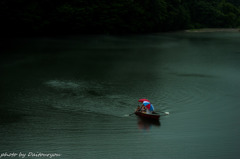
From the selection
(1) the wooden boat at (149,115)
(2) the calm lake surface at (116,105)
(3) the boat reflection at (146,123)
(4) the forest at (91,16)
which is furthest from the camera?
(4) the forest at (91,16)

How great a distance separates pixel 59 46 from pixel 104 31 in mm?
23014

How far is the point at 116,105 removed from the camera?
22.8 m

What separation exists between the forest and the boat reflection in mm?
48969

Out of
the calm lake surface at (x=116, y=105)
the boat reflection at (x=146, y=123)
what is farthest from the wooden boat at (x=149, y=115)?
the calm lake surface at (x=116, y=105)

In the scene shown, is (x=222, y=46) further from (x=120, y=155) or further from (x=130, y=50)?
(x=120, y=155)

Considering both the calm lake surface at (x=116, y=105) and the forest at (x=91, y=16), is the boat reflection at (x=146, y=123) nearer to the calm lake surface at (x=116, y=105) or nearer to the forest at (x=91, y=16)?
the calm lake surface at (x=116, y=105)

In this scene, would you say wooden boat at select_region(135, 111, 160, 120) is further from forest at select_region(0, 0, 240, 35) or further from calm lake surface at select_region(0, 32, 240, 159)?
forest at select_region(0, 0, 240, 35)

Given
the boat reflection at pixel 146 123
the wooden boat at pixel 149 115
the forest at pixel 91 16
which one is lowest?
the boat reflection at pixel 146 123

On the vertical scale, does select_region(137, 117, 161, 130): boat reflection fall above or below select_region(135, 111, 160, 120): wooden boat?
below

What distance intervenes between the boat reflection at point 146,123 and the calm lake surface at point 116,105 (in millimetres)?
127

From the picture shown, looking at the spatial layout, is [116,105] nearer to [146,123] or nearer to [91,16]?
[146,123]

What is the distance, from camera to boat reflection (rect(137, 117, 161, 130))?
63.8ft

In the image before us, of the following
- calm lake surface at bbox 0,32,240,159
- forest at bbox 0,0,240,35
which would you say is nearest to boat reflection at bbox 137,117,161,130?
calm lake surface at bbox 0,32,240,159

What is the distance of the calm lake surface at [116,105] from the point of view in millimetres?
17094
